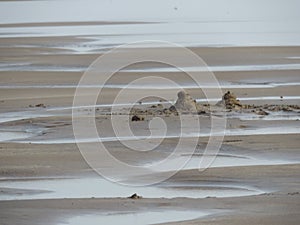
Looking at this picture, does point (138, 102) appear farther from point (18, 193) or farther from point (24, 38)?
point (24, 38)

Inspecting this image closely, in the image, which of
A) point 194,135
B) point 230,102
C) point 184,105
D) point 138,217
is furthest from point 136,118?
point 138,217

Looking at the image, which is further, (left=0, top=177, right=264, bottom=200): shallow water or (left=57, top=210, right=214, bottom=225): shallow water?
(left=0, top=177, right=264, bottom=200): shallow water

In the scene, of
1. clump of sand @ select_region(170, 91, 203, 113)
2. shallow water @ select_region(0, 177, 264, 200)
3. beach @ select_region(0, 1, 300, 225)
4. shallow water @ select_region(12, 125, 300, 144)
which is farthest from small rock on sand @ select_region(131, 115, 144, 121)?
shallow water @ select_region(0, 177, 264, 200)

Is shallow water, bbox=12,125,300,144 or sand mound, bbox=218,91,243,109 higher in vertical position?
sand mound, bbox=218,91,243,109

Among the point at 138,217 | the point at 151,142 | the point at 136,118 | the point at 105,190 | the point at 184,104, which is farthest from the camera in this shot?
the point at 184,104

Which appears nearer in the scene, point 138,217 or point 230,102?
Answer: point 138,217

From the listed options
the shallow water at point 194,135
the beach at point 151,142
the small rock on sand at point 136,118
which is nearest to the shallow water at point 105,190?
the beach at point 151,142

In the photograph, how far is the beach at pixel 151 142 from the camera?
998 centimetres

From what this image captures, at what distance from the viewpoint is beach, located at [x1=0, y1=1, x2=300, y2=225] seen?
9.98 meters

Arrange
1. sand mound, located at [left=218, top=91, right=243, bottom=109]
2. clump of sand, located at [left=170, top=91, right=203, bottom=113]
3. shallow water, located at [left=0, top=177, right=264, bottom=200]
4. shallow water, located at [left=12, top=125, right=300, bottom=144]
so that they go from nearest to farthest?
1. shallow water, located at [left=0, top=177, right=264, bottom=200]
2. shallow water, located at [left=12, top=125, right=300, bottom=144]
3. clump of sand, located at [left=170, top=91, right=203, bottom=113]
4. sand mound, located at [left=218, top=91, right=243, bottom=109]

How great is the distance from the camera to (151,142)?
1373cm

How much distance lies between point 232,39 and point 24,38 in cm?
648

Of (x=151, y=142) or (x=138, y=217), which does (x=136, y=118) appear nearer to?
(x=151, y=142)

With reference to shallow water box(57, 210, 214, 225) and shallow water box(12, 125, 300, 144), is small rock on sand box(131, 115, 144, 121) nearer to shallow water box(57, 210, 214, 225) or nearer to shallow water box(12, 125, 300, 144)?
shallow water box(12, 125, 300, 144)
